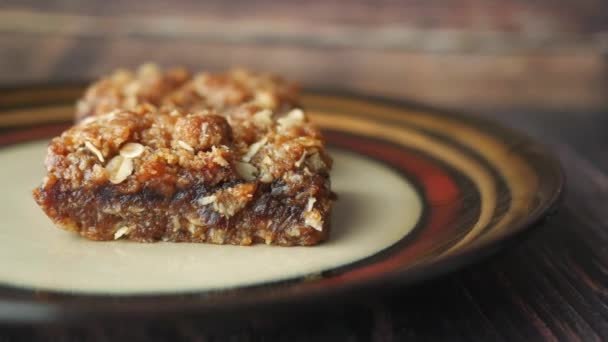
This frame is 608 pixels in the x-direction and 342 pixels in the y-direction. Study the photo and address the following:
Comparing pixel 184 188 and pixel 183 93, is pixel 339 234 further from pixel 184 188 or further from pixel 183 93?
pixel 183 93

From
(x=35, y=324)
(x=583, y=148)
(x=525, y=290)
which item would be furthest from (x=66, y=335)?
(x=583, y=148)

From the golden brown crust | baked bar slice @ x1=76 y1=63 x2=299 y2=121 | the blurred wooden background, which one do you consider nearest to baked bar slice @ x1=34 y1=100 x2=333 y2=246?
the golden brown crust

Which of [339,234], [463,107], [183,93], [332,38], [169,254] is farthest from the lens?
[332,38]

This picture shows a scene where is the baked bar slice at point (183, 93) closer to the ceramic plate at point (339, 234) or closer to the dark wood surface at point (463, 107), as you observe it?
the ceramic plate at point (339, 234)

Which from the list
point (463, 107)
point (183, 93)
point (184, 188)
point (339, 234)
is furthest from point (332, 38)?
point (184, 188)

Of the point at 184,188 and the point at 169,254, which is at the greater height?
the point at 184,188

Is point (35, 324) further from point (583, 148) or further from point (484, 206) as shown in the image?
point (583, 148)
